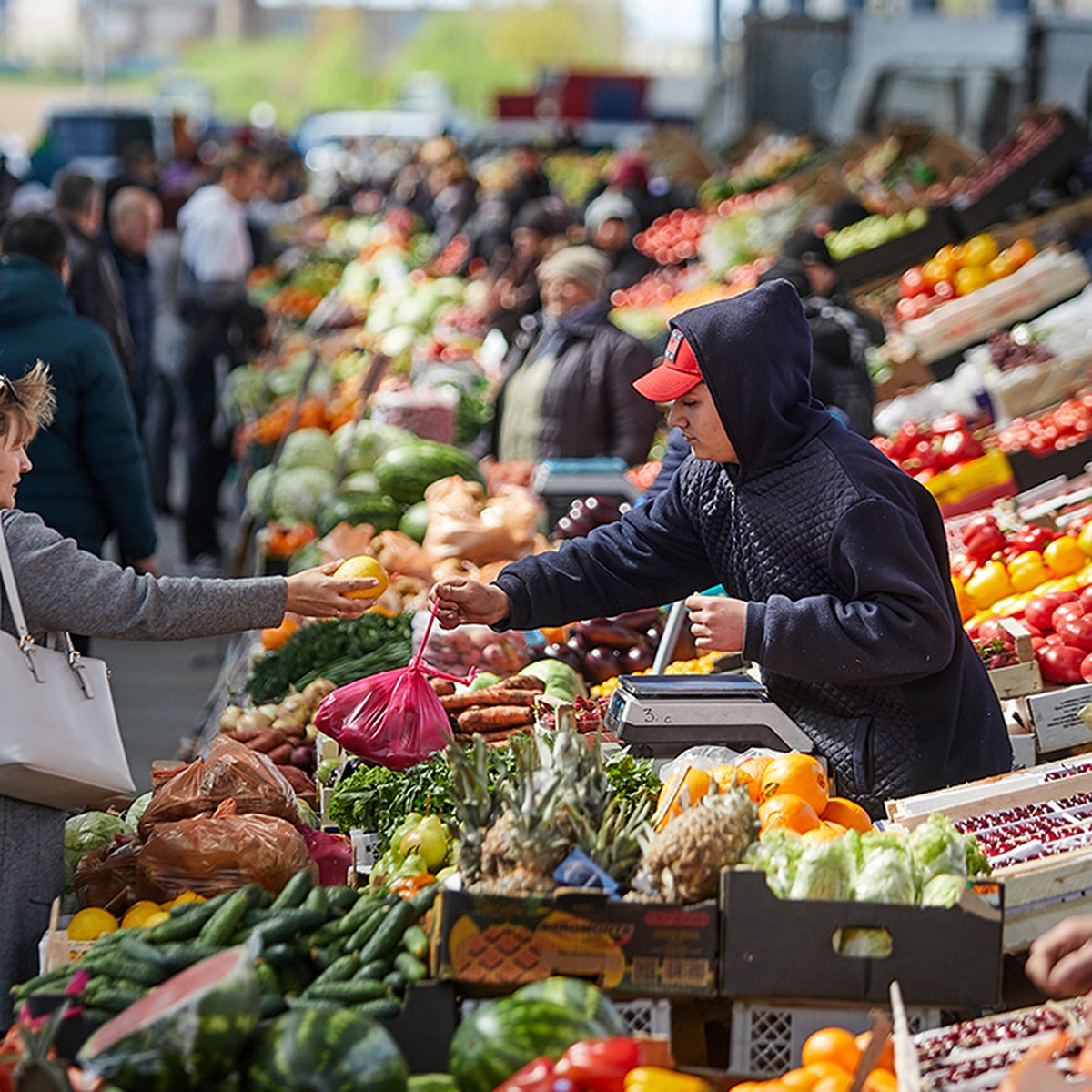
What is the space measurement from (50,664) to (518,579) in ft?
3.79

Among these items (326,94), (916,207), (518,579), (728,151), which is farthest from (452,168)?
(326,94)

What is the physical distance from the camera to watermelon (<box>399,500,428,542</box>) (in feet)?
23.1

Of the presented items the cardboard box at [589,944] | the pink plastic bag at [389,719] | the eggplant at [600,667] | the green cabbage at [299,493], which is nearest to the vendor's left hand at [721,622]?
the pink plastic bag at [389,719]

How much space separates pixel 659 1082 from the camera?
244 centimetres

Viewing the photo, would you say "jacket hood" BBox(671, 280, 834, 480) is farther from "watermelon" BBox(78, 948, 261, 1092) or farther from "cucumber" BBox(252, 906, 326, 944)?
"watermelon" BBox(78, 948, 261, 1092)

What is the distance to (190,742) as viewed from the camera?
6062 mm

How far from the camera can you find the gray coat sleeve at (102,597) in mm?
3420

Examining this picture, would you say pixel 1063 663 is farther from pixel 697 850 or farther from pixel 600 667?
pixel 697 850

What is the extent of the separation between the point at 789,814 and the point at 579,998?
812 millimetres

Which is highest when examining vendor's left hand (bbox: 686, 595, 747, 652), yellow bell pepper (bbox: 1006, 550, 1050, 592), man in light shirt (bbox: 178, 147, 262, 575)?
vendor's left hand (bbox: 686, 595, 747, 652)

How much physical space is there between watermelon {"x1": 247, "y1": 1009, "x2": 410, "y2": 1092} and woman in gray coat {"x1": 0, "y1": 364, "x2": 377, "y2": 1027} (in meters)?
1.11

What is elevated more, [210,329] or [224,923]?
[224,923]

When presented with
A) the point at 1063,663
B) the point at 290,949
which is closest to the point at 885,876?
the point at 290,949

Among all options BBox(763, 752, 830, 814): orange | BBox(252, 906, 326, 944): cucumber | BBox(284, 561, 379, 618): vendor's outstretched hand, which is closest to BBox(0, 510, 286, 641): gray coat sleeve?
BBox(284, 561, 379, 618): vendor's outstretched hand
